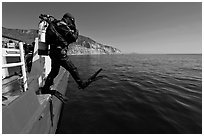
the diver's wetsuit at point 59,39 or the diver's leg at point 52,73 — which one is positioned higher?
the diver's wetsuit at point 59,39

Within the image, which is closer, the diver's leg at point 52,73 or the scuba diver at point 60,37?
the scuba diver at point 60,37

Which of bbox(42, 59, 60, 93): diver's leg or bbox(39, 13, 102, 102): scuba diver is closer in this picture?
bbox(39, 13, 102, 102): scuba diver

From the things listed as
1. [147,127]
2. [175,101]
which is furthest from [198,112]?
[147,127]

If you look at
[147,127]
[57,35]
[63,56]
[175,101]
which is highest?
[57,35]

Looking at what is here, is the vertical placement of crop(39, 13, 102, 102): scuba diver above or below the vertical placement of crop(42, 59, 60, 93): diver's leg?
above

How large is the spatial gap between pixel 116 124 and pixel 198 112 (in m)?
3.74

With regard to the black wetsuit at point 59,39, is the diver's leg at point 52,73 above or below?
below

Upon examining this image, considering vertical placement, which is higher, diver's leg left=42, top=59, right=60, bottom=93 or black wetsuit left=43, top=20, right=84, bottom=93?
black wetsuit left=43, top=20, right=84, bottom=93

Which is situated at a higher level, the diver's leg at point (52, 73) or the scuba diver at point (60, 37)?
the scuba diver at point (60, 37)

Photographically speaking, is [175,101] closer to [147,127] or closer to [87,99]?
[147,127]

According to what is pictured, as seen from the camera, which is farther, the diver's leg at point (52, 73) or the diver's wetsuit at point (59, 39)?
the diver's leg at point (52, 73)

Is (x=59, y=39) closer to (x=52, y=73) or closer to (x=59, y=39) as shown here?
(x=59, y=39)

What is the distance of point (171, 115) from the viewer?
15.1 ft

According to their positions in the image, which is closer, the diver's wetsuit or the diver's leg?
the diver's wetsuit
